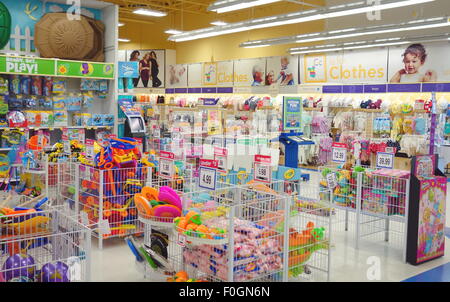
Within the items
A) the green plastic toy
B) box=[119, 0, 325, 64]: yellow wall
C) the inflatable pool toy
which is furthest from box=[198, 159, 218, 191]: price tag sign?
box=[119, 0, 325, 64]: yellow wall

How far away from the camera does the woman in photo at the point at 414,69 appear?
11.9 meters

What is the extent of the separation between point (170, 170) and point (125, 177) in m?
0.61

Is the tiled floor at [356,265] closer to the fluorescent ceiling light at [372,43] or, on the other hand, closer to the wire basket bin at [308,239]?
the wire basket bin at [308,239]

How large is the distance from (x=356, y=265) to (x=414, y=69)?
27.6 feet

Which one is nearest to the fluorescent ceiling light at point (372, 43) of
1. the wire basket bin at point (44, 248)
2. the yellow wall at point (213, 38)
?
the yellow wall at point (213, 38)

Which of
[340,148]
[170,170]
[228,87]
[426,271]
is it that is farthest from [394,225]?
[228,87]

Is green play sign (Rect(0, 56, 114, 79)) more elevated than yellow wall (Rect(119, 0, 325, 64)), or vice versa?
yellow wall (Rect(119, 0, 325, 64))

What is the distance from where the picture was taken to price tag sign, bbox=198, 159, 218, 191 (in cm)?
455

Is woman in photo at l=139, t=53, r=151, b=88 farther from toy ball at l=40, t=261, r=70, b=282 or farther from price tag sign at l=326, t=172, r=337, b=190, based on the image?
toy ball at l=40, t=261, r=70, b=282

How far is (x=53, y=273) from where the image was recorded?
3059 mm

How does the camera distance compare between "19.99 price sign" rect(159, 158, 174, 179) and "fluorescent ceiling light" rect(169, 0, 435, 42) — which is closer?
"19.99 price sign" rect(159, 158, 174, 179)

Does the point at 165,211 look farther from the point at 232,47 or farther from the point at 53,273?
the point at 232,47

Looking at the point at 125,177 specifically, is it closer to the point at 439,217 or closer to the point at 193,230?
the point at 193,230

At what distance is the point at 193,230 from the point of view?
12.3 ft
